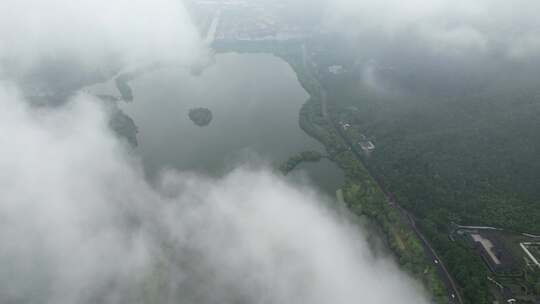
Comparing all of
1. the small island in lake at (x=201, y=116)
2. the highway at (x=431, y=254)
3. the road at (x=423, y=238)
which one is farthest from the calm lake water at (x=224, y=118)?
the highway at (x=431, y=254)

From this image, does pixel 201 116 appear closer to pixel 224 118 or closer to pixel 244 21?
pixel 224 118

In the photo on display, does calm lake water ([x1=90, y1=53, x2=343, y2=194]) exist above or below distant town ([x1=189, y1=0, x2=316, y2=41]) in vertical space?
above

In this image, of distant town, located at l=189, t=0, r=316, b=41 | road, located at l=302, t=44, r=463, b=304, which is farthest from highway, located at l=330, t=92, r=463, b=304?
distant town, located at l=189, t=0, r=316, b=41

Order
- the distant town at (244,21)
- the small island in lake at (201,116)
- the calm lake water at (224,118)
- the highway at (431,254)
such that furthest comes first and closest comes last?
the distant town at (244,21)
the small island in lake at (201,116)
the calm lake water at (224,118)
the highway at (431,254)

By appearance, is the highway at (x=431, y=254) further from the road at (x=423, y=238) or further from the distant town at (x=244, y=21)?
the distant town at (x=244, y=21)

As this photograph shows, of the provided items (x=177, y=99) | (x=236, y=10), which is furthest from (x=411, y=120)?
(x=236, y=10)

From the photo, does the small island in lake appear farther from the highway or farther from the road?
the highway
